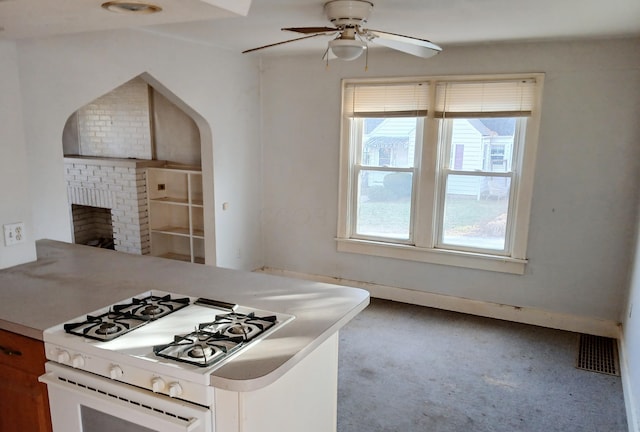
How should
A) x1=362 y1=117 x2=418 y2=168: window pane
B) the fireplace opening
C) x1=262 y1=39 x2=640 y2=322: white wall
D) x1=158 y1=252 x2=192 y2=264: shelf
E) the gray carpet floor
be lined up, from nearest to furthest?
the gray carpet floor, x1=262 y1=39 x2=640 y2=322: white wall, x1=362 y1=117 x2=418 y2=168: window pane, x1=158 y1=252 x2=192 y2=264: shelf, the fireplace opening

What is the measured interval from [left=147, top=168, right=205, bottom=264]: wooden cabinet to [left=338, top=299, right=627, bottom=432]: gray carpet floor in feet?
6.98

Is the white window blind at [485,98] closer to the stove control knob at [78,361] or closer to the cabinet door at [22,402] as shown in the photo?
the stove control knob at [78,361]

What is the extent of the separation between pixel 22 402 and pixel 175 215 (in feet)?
11.8

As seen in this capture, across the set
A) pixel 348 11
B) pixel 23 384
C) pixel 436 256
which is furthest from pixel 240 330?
pixel 436 256

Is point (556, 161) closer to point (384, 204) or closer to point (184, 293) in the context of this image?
point (384, 204)

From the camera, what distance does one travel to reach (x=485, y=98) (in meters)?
3.94

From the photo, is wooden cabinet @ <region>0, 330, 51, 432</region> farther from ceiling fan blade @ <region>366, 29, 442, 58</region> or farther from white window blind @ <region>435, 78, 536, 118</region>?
white window blind @ <region>435, 78, 536, 118</region>

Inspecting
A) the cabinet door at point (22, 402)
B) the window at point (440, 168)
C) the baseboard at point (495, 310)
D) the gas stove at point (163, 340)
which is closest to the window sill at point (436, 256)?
the window at point (440, 168)

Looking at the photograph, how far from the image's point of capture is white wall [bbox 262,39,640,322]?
3.60 metres

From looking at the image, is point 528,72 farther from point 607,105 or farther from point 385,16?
point 385,16

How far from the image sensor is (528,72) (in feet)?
12.4

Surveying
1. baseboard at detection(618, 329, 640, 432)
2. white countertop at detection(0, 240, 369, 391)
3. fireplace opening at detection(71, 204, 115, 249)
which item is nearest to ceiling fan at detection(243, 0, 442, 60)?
white countertop at detection(0, 240, 369, 391)

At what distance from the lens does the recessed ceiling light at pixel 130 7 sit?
160cm

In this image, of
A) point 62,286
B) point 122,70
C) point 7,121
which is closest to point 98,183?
point 122,70
